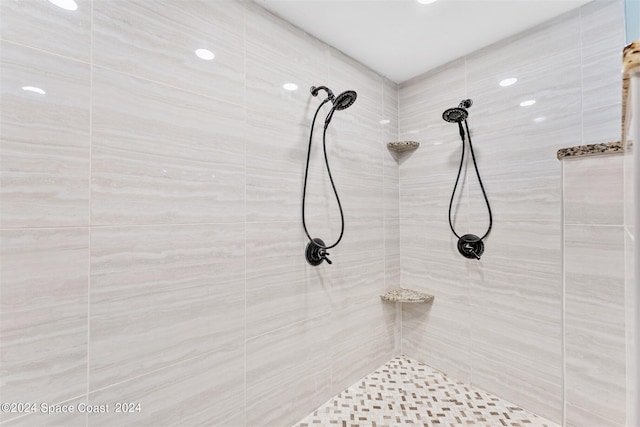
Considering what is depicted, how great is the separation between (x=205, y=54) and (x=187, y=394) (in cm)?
125

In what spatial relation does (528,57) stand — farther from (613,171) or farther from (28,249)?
(28,249)

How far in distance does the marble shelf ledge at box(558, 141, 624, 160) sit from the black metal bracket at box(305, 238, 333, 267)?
1006 mm

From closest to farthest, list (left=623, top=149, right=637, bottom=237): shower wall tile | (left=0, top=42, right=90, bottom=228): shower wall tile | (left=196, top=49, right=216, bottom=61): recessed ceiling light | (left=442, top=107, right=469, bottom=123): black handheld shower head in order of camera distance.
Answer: (left=623, top=149, right=637, bottom=237): shower wall tile → (left=0, top=42, right=90, bottom=228): shower wall tile → (left=196, top=49, right=216, bottom=61): recessed ceiling light → (left=442, top=107, right=469, bottom=123): black handheld shower head

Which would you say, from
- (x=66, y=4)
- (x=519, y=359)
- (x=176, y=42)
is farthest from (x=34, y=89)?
(x=519, y=359)

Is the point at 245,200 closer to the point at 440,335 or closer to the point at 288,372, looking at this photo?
the point at 288,372

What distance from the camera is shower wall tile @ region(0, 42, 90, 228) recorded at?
756 millimetres

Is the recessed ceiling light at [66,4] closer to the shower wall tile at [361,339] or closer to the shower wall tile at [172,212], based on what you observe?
the shower wall tile at [172,212]

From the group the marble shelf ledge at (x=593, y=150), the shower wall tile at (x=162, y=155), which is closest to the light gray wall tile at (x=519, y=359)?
the marble shelf ledge at (x=593, y=150)

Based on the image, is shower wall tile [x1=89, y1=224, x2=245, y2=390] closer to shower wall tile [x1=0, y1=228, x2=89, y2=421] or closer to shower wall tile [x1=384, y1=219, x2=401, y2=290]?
shower wall tile [x1=0, y1=228, x2=89, y2=421]

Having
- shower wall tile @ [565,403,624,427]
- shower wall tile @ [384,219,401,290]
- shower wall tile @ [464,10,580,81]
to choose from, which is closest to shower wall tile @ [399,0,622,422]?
shower wall tile @ [464,10,580,81]

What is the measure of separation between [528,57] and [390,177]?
93 cm

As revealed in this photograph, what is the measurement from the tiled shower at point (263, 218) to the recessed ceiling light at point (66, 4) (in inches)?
0.5

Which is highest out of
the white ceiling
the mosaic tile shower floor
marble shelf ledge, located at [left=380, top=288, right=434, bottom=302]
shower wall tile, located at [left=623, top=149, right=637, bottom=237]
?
the white ceiling

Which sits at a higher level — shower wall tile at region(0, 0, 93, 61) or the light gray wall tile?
shower wall tile at region(0, 0, 93, 61)
